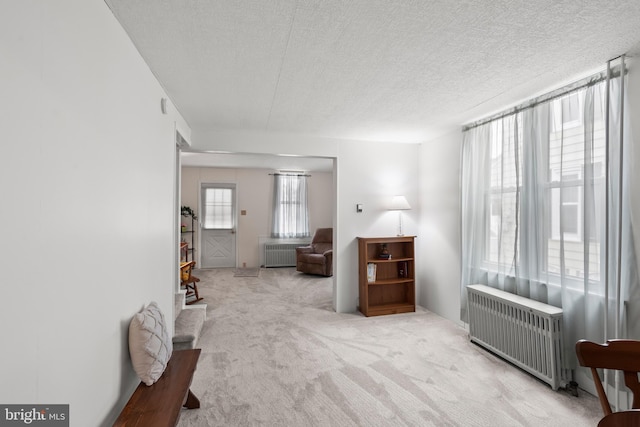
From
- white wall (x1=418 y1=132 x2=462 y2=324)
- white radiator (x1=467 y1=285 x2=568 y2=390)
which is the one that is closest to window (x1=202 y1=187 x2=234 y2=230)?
white wall (x1=418 y1=132 x2=462 y2=324)

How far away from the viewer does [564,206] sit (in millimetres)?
2453

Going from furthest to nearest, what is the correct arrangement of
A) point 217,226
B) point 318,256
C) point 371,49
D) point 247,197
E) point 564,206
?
point 247,197 → point 217,226 → point 318,256 → point 564,206 → point 371,49

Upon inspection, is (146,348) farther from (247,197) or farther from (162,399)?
(247,197)

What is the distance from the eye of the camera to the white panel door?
24.1 ft

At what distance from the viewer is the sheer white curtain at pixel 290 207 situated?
7609mm

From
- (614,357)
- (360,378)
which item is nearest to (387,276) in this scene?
(360,378)

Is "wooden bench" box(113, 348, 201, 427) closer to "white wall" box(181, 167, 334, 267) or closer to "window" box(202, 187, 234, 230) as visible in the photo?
"white wall" box(181, 167, 334, 267)

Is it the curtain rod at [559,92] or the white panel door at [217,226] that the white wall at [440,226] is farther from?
the white panel door at [217,226]

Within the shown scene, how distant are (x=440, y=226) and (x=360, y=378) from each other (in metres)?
2.39

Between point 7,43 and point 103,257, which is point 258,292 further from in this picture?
point 7,43

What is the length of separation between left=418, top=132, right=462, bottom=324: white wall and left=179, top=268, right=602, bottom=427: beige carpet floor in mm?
333

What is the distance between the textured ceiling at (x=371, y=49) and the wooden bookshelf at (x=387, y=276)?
1952 millimetres

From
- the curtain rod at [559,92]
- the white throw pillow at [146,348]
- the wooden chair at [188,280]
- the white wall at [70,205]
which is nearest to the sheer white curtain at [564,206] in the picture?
the curtain rod at [559,92]

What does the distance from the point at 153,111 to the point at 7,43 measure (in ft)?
4.81
